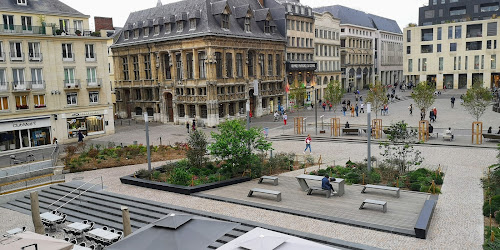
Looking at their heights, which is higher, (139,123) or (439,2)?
(439,2)

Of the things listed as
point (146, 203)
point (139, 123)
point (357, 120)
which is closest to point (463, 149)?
Result: point (357, 120)

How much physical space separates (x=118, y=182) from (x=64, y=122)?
869 inches

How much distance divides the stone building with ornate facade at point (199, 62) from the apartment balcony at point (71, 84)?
44.2 ft

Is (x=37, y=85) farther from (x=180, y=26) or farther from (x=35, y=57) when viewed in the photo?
(x=180, y=26)

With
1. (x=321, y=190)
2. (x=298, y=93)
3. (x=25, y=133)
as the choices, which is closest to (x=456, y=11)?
(x=298, y=93)

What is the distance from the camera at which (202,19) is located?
52.0 meters

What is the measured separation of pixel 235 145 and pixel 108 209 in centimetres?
734

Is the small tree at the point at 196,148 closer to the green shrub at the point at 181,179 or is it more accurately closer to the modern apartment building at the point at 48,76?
the green shrub at the point at 181,179

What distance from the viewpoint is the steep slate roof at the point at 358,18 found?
92.5 m

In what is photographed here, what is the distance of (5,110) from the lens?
3875 centimetres

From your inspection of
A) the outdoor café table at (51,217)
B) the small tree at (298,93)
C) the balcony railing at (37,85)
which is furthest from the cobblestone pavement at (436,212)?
the small tree at (298,93)

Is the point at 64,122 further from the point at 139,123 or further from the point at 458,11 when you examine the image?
the point at 458,11

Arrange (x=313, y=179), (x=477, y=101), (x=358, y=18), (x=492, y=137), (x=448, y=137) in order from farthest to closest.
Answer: (x=358, y=18)
(x=477, y=101)
(x=448, y=137)
(x=492, y=137)
(x=313, y=179)

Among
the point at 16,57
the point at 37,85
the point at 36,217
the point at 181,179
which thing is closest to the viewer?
the point at 36,217
